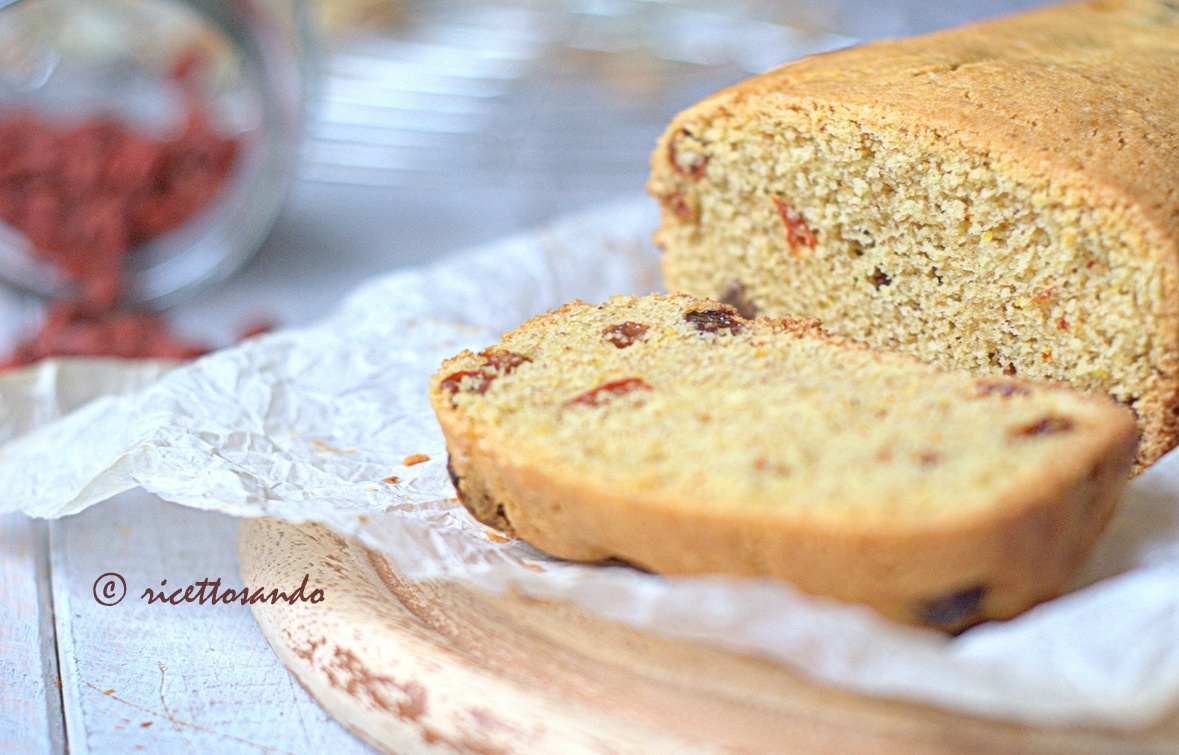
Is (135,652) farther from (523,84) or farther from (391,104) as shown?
(391,104)

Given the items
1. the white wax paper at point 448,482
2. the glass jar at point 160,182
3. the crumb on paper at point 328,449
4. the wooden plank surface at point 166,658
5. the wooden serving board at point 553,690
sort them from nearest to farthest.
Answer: the white wax paper at point 448,482
the wooden serving board at point 553,690
the wooden plank surface at point 166,658
the crumb on paper at point 328,449
the glass jar at point 160,182

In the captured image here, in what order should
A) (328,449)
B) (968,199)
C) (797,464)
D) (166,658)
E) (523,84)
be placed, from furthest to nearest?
1. (523,84)
2. (328,449)
3. (968,199)
4. (166,658)
5. (797,464)

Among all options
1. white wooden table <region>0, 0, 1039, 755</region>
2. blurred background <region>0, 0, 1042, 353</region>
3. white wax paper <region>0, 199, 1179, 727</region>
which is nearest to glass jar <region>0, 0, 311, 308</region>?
blurred background <region>0, 0, 1042, 353</region>

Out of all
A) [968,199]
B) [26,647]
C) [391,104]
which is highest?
[968,199]

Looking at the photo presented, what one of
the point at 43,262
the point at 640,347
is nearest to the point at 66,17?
the point at 43,262

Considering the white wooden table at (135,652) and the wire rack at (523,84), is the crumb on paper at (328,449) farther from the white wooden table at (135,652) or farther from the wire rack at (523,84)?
the wire rack at (523,84)

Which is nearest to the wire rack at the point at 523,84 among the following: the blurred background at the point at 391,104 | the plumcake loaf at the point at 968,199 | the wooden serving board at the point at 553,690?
the blurred background at the point at 391,104

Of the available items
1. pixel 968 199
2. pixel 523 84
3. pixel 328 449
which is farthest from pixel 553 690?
pixel 523 84
